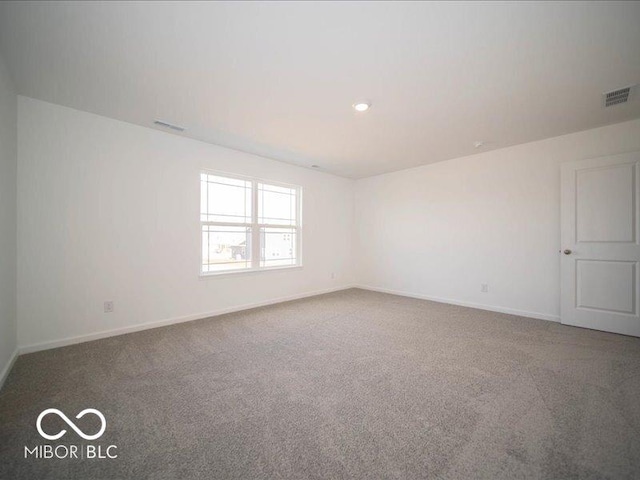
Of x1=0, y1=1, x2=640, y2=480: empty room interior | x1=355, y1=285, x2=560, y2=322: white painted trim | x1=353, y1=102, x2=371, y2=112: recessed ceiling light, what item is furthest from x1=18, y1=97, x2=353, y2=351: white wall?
x1=355, y1=285, x2=560, y2=322: white painted trim

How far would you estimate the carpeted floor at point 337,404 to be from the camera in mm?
1378

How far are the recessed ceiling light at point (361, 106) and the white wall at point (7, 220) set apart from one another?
116 inches

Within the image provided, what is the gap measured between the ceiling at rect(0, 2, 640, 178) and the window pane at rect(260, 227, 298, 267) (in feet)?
6.13

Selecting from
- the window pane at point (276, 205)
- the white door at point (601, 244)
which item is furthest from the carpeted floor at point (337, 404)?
the window pane at point (276, 205)

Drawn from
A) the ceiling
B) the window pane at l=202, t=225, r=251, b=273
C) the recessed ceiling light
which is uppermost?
the ceiling

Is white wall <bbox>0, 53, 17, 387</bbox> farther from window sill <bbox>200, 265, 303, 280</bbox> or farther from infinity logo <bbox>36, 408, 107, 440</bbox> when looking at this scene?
window sill <bbox>200, 265, 303, 280</bbox>

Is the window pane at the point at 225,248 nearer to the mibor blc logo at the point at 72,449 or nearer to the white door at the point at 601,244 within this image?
the mibor blc logo at the point at 72,449

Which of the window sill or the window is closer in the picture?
the window sill

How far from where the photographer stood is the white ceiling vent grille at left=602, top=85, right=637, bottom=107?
2553mm

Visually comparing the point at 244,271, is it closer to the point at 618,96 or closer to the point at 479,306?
the point at 479,306

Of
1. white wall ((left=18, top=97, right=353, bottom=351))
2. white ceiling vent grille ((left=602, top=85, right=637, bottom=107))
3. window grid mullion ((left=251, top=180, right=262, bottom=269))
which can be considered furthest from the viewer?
window grid mullion ((left=251, top=180, right=262, bottom=269))

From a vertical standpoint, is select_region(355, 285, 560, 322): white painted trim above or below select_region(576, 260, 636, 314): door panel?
below

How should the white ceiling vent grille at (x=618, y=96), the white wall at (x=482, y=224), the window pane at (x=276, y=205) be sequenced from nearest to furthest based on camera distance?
the white ceiling vent grille at (x=618, y=96)
the white wall at (x=482, y=224)
the window pane at (x=276, y=205)

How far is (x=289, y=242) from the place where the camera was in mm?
5102
